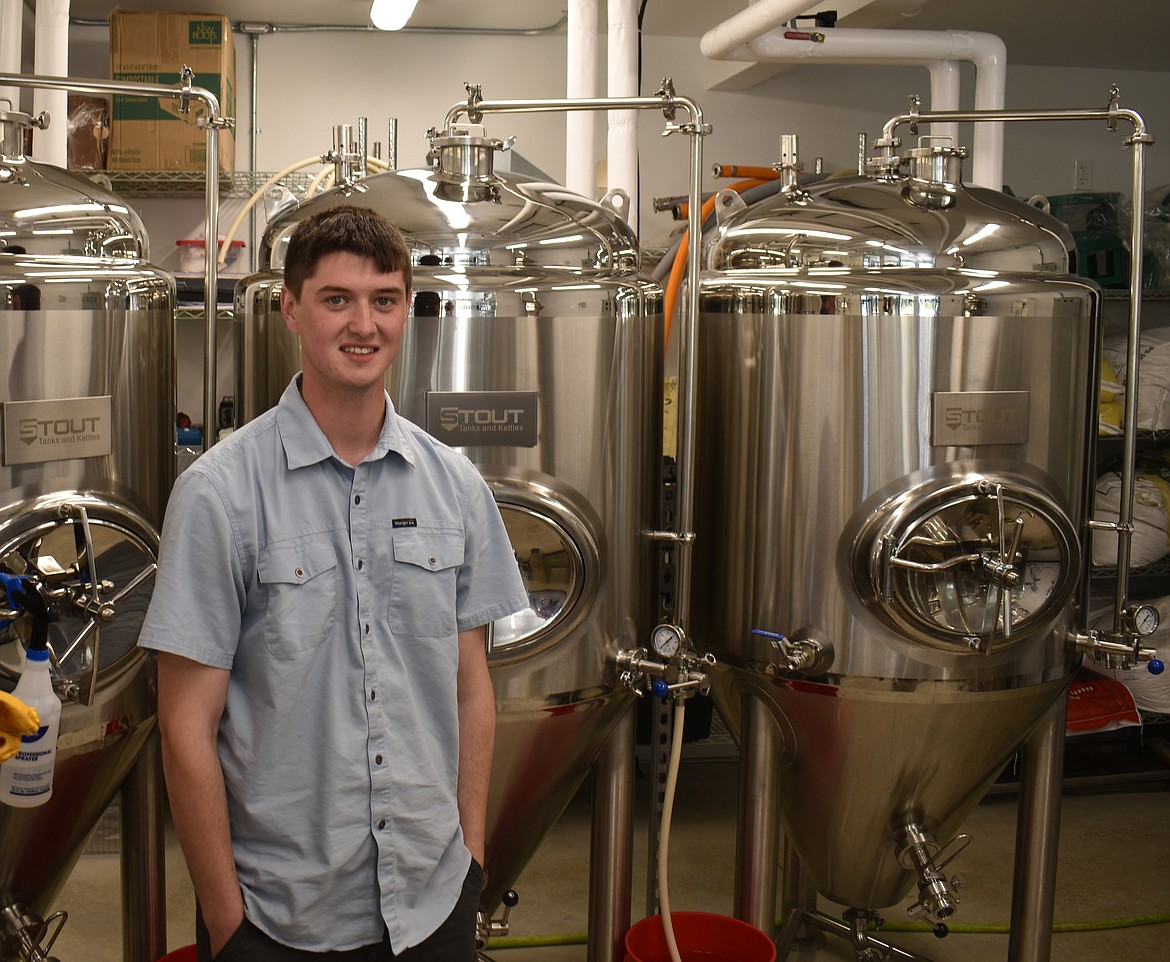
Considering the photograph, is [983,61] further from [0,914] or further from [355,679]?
[0,914]

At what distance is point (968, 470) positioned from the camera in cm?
213

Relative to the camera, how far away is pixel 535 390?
202cm

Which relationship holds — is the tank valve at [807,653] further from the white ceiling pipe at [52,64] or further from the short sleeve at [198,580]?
the white ceiling pipe at [52,64]

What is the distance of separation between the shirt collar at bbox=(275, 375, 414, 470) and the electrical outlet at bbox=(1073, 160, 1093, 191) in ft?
14.5

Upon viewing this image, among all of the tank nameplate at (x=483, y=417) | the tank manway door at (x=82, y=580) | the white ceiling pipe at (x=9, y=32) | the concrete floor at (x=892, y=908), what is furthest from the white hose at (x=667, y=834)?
the white ceiling pipe at (x=9, y=32)

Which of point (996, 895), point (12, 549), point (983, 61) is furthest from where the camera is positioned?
point (983, 61)

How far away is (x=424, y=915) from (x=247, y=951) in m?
0.20

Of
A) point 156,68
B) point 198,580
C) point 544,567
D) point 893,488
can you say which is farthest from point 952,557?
point 156,68

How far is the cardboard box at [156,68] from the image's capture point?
4.27 m

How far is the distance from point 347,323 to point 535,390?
631 mm

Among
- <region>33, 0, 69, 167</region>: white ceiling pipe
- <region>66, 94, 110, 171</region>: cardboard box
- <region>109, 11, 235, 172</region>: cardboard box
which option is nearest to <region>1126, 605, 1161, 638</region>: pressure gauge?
<region>33, 0, 69, 167</region>: white ceiling pipe

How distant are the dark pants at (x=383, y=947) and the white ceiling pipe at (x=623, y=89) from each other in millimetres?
2098

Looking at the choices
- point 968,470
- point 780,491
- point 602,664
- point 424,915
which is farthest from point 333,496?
point 968,470

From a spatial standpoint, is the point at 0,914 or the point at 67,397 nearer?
the point at 67,397
